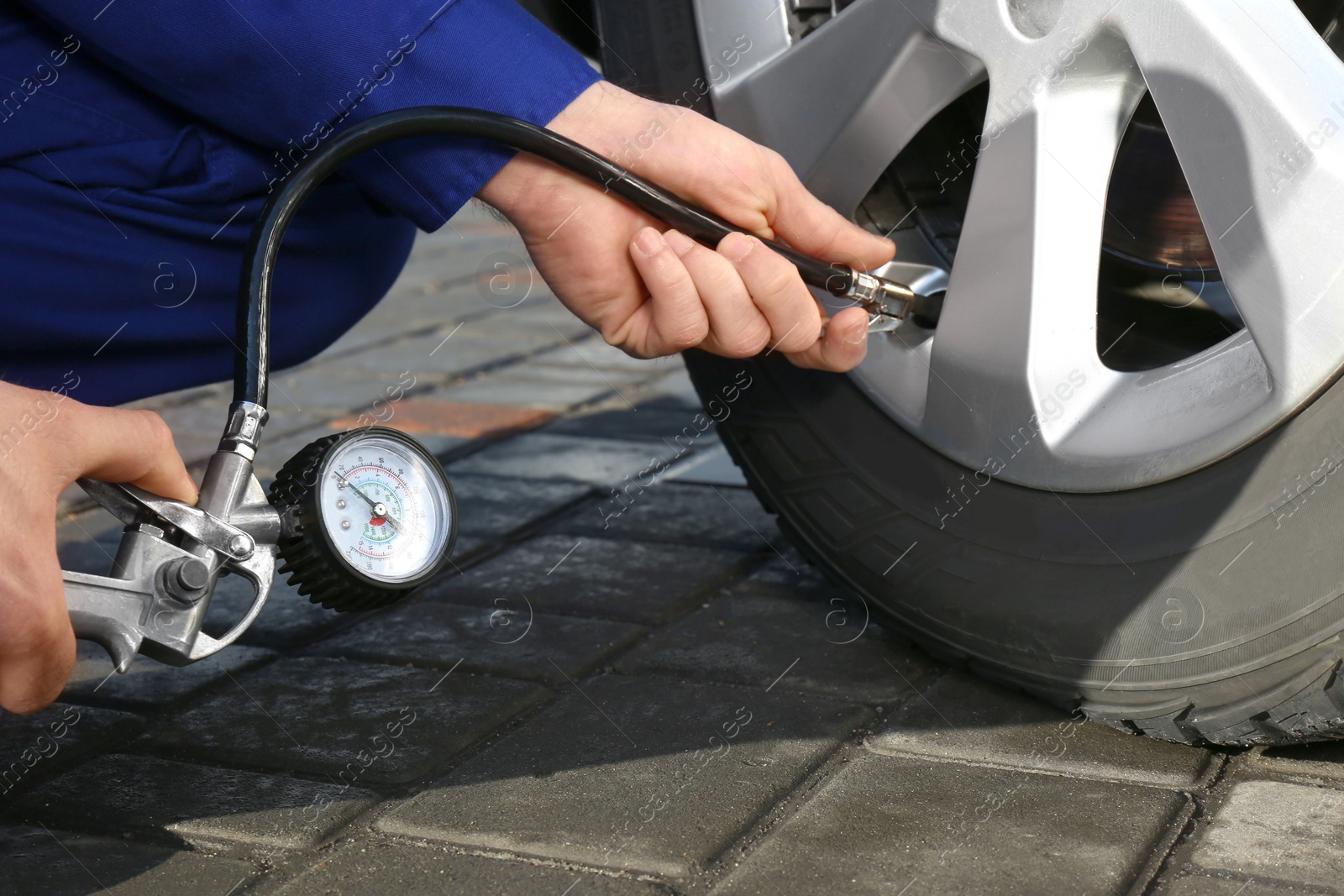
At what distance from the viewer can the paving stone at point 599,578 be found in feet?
5.89

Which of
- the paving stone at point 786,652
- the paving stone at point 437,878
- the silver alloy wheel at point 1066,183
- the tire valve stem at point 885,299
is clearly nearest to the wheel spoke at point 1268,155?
the silver alloy wheel at point 1066,183

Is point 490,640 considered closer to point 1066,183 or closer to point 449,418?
point 1066,183

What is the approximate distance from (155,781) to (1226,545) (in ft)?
3.57

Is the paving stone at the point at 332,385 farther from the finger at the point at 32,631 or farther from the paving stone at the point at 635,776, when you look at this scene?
the finger at the point at 32,631

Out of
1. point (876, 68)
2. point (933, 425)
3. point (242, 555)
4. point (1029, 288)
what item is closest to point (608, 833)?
point (242, 555)

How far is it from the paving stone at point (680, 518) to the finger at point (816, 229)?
0.60m

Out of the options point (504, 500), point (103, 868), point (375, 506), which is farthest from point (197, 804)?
point (504, 500)

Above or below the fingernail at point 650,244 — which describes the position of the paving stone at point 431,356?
below

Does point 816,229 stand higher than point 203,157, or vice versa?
point 203,157

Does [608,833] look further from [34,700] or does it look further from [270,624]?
[270,624]

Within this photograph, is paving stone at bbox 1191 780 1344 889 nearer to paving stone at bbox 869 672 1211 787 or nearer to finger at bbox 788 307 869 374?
paving stone at bbox 869 672 1211 787

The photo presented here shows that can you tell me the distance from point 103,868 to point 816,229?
0.92 m

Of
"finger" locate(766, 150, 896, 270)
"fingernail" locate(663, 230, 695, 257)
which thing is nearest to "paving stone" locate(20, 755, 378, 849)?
"fingernail" locate(663, 230, 695, 257)

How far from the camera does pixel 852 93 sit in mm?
1528
